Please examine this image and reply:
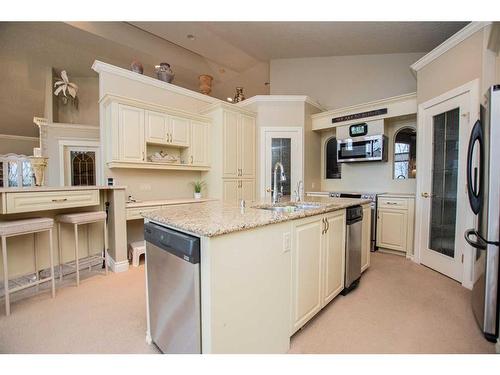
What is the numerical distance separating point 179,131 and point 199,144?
41 centimetres

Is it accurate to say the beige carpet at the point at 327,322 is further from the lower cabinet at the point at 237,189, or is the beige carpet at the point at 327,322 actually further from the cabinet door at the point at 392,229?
the lower cabinet at the point at 237,189

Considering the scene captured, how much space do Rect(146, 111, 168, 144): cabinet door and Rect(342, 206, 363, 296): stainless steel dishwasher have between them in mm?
2738

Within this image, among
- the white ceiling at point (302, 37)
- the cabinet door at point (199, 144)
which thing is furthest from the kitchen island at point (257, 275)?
the white ceiling at point (302, 37)

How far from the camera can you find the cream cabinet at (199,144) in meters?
3.97

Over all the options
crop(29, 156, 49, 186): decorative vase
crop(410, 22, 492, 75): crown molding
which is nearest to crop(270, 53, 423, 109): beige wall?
crop(410, 22, 492, 75): crown molding

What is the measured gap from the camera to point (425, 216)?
315cm

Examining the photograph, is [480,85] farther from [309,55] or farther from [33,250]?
[33,250]

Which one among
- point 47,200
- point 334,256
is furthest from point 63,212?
point 334,256

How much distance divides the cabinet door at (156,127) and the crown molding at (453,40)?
3.56 meters

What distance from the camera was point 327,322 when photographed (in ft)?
6.22

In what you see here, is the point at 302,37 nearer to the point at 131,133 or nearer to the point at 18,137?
the point at 131,133

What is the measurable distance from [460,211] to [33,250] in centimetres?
463
